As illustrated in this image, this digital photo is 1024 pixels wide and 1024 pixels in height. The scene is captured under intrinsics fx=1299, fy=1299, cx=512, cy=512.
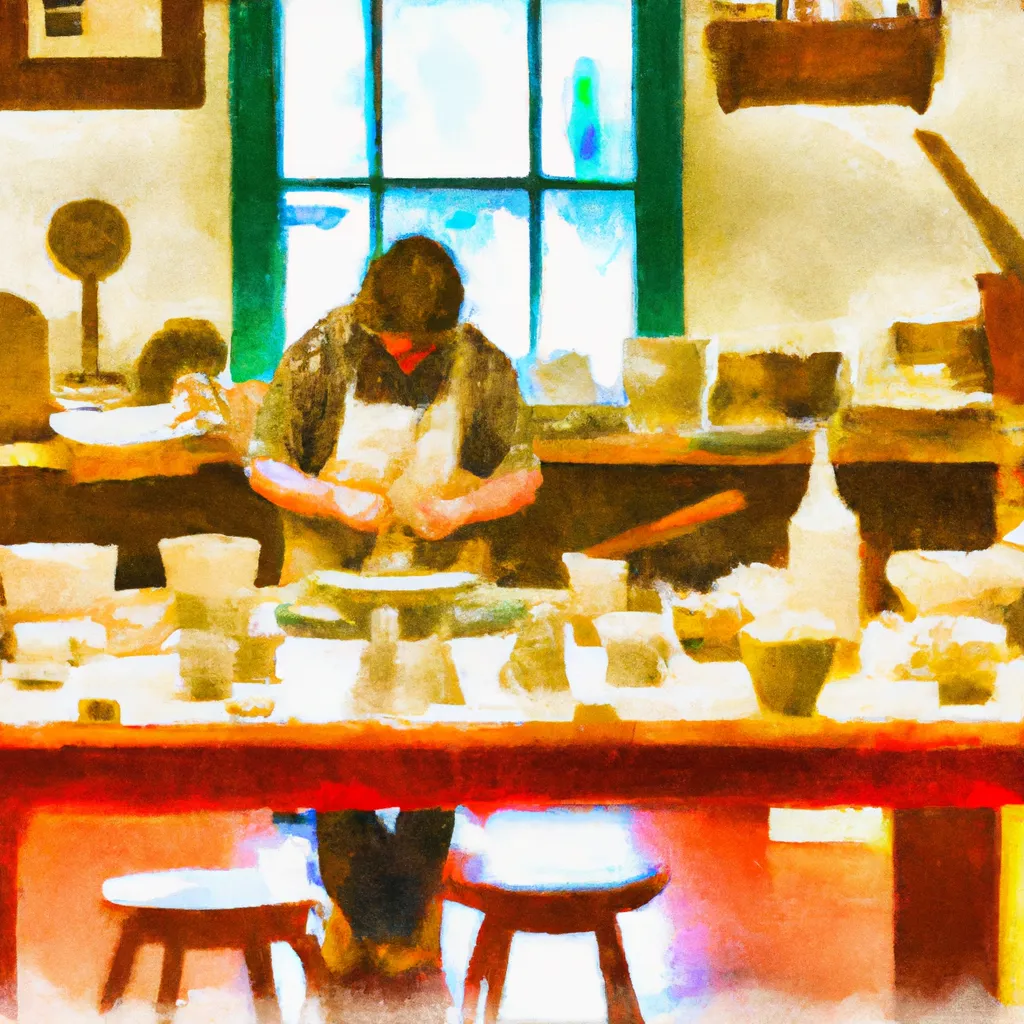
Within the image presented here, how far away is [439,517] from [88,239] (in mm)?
1355

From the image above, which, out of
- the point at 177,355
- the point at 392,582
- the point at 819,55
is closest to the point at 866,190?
the point at 819,55

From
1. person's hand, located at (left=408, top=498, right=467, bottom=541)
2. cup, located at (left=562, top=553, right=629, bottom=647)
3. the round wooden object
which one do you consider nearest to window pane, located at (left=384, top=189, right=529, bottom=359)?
the round wooden object

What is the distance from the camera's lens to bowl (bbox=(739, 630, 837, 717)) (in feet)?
4.76

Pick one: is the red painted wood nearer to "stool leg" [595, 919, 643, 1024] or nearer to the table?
the table

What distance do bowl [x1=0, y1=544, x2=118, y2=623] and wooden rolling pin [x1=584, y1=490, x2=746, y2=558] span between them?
4.93ft

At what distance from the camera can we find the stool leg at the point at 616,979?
185 cm

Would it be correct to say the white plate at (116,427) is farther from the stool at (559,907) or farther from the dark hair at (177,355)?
the stool at (559,907)

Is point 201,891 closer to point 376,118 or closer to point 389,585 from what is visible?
point 389,585

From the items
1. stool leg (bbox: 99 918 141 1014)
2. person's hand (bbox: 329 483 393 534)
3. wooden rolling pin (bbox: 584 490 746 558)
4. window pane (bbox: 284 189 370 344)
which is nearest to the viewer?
stool leg (bbox: 99 918 141 1014)

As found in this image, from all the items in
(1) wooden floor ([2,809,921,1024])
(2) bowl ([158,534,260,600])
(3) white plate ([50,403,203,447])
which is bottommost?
(1) wooden floor ([2,809,921,1024])

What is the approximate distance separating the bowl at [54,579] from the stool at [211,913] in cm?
39

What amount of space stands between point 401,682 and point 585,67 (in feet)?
7.06

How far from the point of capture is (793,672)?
1.45m

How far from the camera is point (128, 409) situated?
Result: 10.0 ft
